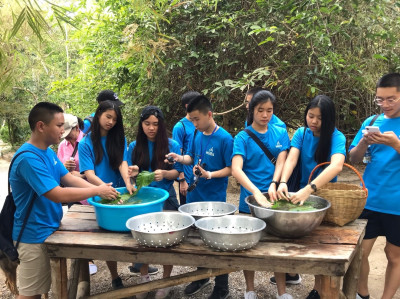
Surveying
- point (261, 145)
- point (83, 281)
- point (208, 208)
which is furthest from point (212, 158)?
point (83, 281)

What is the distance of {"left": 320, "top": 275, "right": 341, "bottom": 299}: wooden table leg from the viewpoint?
6.23ft

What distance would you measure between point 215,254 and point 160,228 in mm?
399

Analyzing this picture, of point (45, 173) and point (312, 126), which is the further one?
point (312, 126)

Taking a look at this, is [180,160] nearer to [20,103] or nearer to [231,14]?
[231,14]

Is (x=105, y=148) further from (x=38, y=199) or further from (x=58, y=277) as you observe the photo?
(x=58, y=277)

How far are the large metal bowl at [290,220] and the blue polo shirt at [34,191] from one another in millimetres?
1323

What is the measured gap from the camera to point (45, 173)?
209 cm

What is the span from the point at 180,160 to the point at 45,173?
3.86 feet

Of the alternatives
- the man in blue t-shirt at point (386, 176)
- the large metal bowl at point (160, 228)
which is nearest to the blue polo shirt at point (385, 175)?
the man in blue t-shirt at point (386, 176)

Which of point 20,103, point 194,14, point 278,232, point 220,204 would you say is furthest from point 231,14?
point 20,103


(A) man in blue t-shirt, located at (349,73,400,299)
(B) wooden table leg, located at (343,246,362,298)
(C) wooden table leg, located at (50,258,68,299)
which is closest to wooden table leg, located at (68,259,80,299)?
(C) wooden table leg, located at (50,258,68,299)

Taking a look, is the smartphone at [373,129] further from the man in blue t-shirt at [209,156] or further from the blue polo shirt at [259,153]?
the man in blue t-shirt at [209,156]

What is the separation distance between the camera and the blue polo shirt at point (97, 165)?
277 centimetres

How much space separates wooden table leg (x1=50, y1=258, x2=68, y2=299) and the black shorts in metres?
2.25
